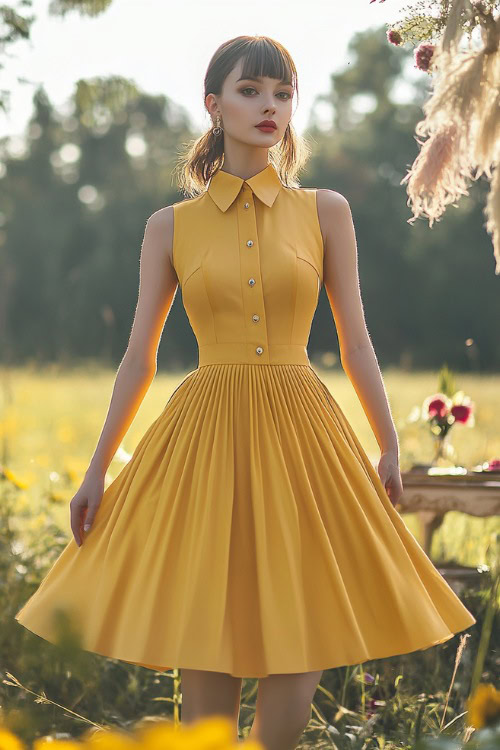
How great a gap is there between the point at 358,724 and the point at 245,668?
3.33 ft

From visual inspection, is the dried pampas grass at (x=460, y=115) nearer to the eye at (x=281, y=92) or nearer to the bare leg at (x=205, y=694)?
the eye at (x=281, y=92)

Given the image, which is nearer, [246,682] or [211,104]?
[211,104]

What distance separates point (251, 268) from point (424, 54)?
23.9 inches

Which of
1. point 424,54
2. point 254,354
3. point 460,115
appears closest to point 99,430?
point 254,354

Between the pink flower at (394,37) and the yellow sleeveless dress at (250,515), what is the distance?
42 centimetres

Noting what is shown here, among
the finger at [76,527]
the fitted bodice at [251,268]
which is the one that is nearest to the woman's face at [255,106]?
the fitted bodice at [251,268]

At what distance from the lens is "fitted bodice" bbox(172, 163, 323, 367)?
7.74 feet

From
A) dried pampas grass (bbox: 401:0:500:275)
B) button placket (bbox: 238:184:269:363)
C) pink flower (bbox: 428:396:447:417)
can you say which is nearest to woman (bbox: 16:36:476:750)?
button placket (bbox: 238:184:269:363)

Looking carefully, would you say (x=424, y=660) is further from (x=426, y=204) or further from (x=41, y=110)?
(x=41, y=110)

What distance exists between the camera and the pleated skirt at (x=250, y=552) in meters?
2.01

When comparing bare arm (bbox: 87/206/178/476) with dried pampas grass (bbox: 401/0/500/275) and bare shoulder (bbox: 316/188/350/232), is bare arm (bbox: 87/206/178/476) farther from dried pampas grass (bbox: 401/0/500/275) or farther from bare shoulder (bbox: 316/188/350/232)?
Answer: dried pampas grass (bbox: 401/0/500/275)

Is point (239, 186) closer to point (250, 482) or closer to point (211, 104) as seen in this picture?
point (211, 104)

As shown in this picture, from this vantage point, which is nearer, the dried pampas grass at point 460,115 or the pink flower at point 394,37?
the dried pampas grass at point 460,115

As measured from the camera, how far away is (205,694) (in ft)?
6.97
